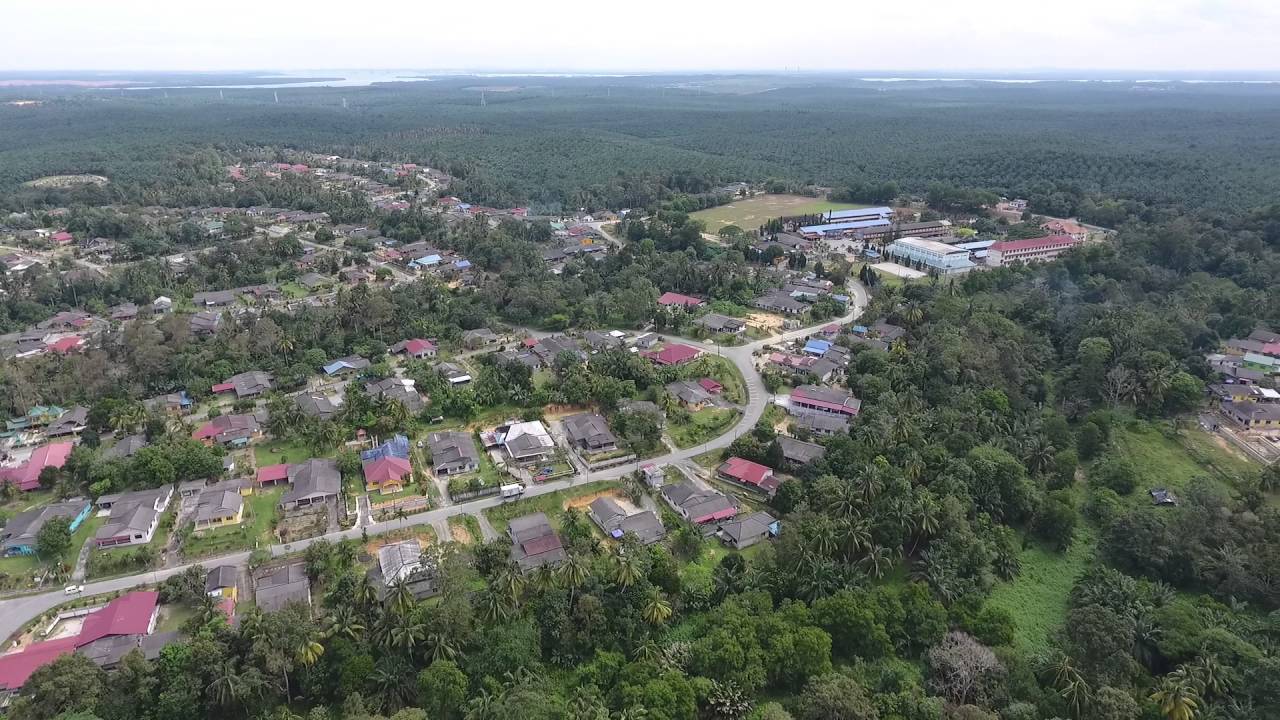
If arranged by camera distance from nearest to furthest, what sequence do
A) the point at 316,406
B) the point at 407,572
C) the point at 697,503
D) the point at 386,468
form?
the point at 407,572 → the point at 697,503 → the point at 386,468 → the point at 316,406

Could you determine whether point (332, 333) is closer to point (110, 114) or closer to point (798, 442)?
point (798, 442)

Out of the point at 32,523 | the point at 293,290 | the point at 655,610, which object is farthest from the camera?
the point at 293,290

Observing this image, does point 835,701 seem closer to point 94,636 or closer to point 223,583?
point 223,583

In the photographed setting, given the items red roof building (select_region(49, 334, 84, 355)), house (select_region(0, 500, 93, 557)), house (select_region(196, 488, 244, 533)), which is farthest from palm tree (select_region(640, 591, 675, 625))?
red roof building (select_region(49, 334, 84, 355))

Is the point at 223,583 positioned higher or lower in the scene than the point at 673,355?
higher

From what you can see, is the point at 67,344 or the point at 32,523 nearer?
the point at 32,523

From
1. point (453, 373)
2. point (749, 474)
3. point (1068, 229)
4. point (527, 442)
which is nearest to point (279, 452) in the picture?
point (453, 373)

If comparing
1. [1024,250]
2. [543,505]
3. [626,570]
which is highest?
[626,570]

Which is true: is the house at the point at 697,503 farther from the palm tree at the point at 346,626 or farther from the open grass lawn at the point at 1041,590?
the palm tree at the point at 346,626
